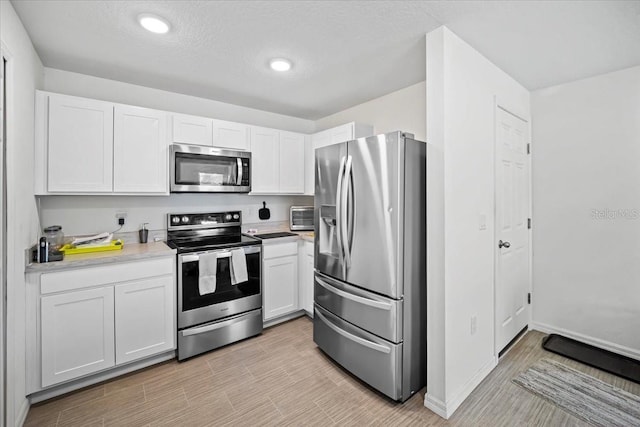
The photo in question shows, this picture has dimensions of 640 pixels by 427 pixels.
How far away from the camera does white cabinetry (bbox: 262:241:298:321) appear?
2.92 meters

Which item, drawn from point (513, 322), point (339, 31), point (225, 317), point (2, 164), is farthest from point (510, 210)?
point (2, 164)

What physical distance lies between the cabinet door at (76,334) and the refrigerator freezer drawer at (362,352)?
5.31 ft

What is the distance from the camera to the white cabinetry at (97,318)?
1.85m

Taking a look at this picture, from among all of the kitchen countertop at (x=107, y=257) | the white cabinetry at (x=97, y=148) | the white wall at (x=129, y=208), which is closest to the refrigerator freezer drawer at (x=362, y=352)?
the kitchen countertop at (x=107, y=257)

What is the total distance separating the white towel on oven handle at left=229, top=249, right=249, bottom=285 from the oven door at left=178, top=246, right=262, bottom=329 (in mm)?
37

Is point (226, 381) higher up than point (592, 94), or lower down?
lower down

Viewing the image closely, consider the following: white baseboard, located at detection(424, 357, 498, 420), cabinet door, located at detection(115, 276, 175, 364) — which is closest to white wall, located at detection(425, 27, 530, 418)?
white baseboard, located at detection(424, 357, 498, 420)

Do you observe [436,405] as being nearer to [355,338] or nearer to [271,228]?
[355,338]

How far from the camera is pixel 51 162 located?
209 centimetres

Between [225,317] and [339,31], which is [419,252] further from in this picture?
[225,317]

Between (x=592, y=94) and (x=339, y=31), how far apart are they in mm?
2382

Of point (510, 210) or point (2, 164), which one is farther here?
point (510, 210)

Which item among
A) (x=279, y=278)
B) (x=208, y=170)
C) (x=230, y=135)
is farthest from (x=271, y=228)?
(x=230, y=135)

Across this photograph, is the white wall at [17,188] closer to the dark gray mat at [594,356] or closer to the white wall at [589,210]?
the dark gray mat at [594,356]
